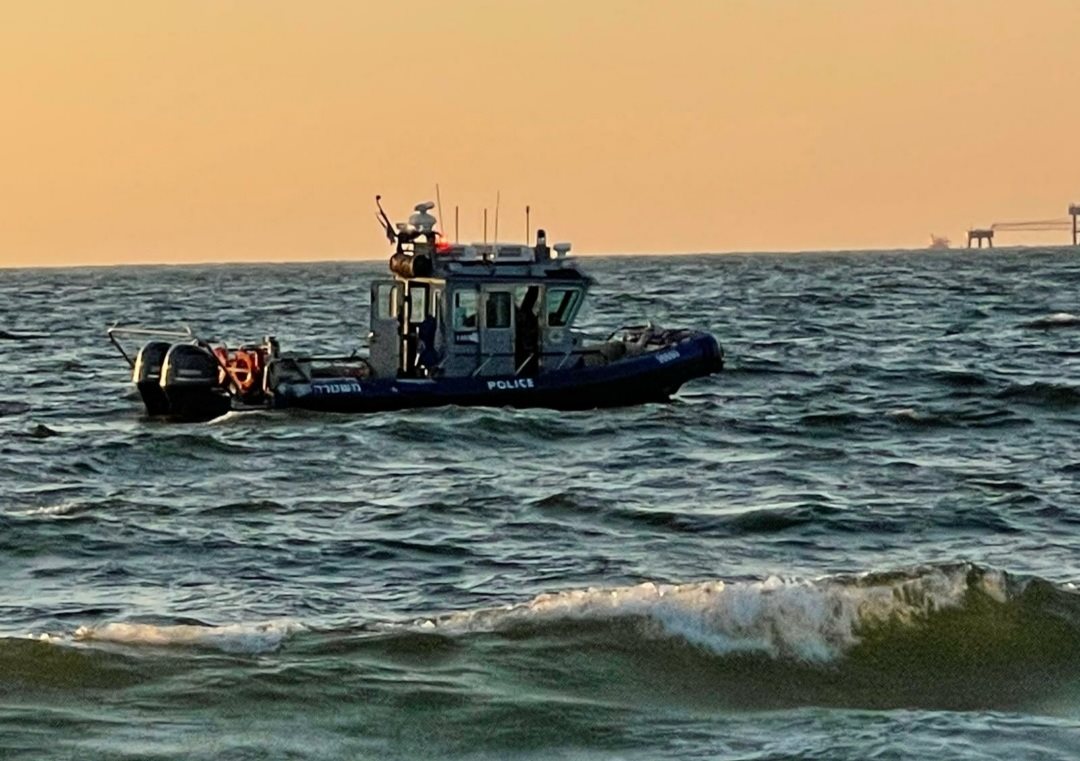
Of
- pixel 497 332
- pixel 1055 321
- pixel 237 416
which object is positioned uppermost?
pixel 497 332

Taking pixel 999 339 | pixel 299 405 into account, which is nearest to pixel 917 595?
pixel 299 405

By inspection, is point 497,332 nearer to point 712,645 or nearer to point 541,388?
point 541,388

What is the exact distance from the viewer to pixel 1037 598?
16.0 meters

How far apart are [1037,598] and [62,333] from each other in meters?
54.1

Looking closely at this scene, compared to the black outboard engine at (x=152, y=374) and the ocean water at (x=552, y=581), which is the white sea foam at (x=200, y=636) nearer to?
the ocean water at (x=552, y=581)

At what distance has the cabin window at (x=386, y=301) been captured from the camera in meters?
30.6

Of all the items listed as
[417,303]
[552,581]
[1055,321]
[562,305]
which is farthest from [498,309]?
[1055,321]

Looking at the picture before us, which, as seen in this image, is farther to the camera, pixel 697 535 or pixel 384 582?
pixel 697 535

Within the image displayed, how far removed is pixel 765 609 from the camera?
1539cm

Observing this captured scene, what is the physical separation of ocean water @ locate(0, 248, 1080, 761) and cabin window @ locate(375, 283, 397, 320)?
1.61 m

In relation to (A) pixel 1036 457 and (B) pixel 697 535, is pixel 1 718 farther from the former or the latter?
(A) pixel 1036 457

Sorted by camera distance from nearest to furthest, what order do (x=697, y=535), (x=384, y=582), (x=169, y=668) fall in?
(x=169, y=668), (x=384, y=582), (x=697, y=535)

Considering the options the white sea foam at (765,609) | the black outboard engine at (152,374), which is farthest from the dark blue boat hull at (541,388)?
the white sea foam at (765,609)

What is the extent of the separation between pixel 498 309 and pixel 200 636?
51.5 ft
